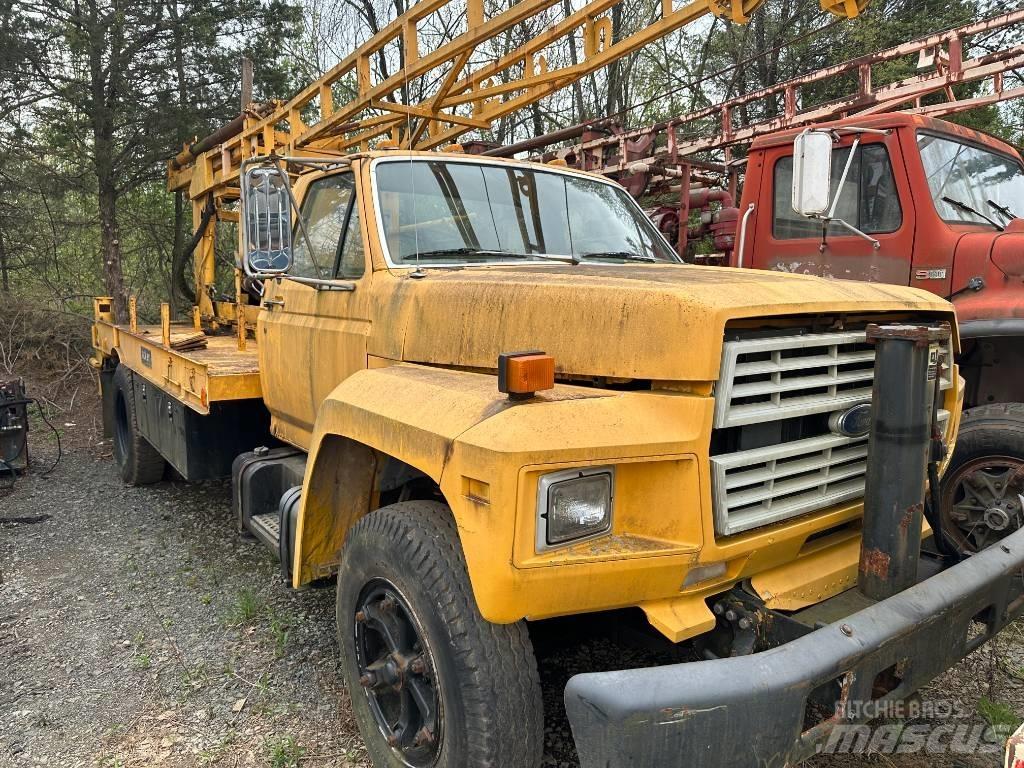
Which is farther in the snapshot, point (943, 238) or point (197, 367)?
point (197, 367)

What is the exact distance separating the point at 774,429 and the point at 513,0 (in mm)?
15648

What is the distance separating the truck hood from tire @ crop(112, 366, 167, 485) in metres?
4.08

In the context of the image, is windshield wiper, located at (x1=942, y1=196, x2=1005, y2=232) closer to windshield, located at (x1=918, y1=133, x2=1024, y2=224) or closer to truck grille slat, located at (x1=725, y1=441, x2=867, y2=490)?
windshield, located at (x1=918, y1=133, x2=1024, y2=224)

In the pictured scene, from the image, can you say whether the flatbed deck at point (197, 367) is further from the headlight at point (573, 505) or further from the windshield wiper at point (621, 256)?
the headlight at point (573, 505)

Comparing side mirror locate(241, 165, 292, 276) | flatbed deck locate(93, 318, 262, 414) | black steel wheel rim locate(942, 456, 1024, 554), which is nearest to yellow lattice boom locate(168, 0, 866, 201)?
flatbed deck locate(93, 318, 262, 414)

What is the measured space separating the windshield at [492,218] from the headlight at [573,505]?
1.46 meters

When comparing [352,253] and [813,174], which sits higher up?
[813,174]

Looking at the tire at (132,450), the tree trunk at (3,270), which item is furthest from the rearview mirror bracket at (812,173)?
the tree trunk at (3,270)

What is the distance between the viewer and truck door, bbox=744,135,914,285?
427 cm

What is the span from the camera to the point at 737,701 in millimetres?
1582

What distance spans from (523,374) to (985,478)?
2.83 metres

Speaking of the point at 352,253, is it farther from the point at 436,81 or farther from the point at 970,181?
the point at 436,81

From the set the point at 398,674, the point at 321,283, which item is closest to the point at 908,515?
the point at 398,674

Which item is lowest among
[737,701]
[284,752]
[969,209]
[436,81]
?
[284,752]
